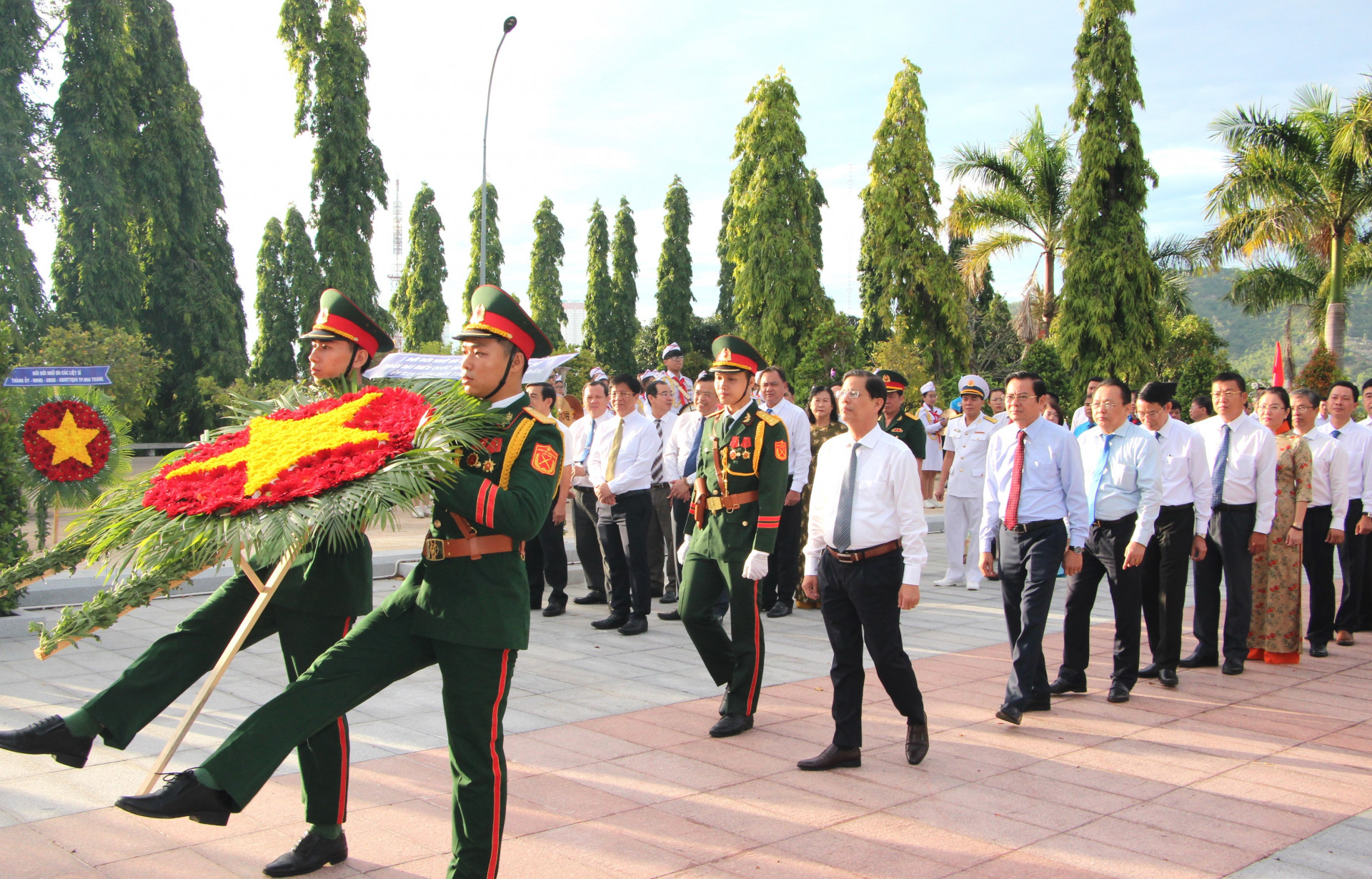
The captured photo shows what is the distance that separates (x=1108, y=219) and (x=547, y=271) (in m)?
31.9

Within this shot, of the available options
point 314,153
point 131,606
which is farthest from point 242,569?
point 314,153

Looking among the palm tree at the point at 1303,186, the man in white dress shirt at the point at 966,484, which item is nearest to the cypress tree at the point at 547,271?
the palm tree at the point at 1303,186

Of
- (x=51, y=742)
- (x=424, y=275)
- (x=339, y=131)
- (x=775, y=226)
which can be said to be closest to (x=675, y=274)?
(x=424, y=275)

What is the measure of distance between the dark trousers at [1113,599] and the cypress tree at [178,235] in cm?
2993

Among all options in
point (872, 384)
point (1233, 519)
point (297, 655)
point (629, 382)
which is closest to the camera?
point (297, 655)

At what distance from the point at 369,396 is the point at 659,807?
203cm

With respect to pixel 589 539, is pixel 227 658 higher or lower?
higher

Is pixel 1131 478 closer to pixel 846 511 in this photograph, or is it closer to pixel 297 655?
pixel 846 511

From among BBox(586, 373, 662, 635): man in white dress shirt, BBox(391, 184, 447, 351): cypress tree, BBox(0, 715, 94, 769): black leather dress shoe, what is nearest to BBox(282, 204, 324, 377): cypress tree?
BBox(391, 184, 447, 351): cypress tree

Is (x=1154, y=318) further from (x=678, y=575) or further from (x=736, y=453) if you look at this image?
(x=736, y=453)

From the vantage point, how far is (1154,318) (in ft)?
86.4

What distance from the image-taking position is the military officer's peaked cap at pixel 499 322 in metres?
3.28

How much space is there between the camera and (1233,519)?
23.1 feet

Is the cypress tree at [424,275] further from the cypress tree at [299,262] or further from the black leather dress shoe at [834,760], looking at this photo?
the black leather dress shoe at [834,760]
